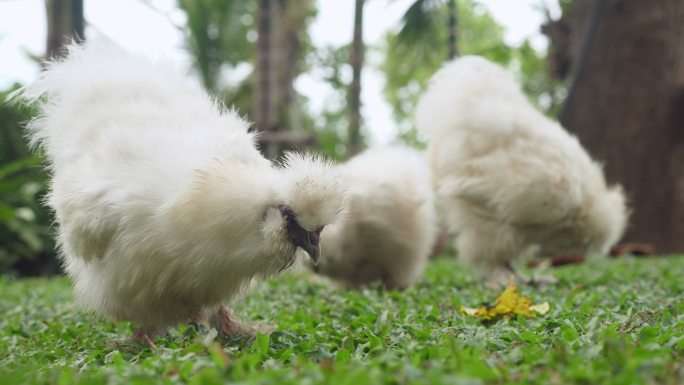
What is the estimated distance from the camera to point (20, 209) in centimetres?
927

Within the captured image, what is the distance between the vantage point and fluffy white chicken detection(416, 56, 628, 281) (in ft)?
18.0

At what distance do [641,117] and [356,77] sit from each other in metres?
4.39

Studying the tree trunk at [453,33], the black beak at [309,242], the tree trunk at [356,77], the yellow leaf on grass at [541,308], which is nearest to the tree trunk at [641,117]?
the tree trunk at [453,33]

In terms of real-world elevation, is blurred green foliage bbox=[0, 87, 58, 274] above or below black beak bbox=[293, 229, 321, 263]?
below

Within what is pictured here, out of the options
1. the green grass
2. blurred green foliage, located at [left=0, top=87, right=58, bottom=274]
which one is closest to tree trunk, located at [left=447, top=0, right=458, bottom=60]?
the green grass

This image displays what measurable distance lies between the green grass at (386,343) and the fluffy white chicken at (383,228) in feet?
0.94

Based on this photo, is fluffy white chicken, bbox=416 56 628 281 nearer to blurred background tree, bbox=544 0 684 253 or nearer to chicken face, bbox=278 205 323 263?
chicken face, bbox=278 205 323 263

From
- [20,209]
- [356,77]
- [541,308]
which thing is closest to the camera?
[541,308]

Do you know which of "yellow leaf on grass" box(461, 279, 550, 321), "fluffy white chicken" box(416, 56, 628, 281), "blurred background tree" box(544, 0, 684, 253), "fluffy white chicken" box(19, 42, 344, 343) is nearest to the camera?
"fluffy white chicken" box(19, 42, 344, 343)

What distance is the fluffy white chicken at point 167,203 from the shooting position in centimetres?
300

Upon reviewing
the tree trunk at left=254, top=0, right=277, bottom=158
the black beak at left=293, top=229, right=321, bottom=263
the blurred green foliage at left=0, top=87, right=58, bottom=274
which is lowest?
the blurred green foliage at left=0, top=87, right=58, bottom=274

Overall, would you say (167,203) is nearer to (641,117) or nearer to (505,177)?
(505,177)

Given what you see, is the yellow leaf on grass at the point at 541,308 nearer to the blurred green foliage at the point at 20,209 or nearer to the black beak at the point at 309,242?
the black beak at the point at 309,242

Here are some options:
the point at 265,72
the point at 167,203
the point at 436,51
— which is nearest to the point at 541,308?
the point at 167,203
